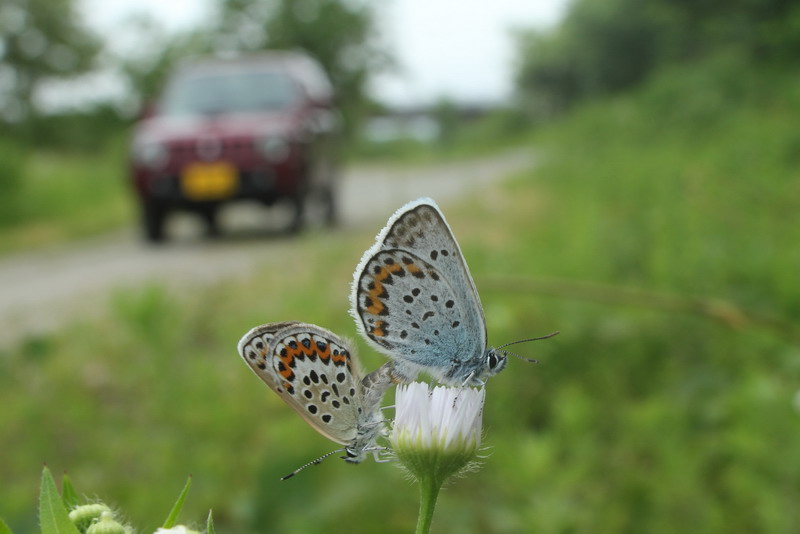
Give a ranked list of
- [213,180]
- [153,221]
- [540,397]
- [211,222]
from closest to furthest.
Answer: [540,397], [213,180], [153,221], [211,222]

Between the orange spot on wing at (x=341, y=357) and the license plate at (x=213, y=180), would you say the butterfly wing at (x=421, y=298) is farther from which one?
the license plate at (x=213, y=180)

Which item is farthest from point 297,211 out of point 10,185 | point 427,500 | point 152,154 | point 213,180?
point 427,500

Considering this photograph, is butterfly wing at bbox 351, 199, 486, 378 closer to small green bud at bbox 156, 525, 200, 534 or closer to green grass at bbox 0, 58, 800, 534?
green grass at bbox 0, 58, 800, 534

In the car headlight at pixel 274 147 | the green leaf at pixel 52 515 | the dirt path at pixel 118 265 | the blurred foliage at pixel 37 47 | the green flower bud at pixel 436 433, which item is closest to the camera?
the green leaf at pixel 52 515

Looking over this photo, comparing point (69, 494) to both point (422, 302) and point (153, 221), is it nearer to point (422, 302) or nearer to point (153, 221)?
point (422, 302)

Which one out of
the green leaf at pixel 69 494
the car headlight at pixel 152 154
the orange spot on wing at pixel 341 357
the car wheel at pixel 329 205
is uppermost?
the orange spot on wing at pixel 341 357

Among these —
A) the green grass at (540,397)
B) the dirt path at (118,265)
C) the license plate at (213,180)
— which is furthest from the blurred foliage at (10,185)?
the green grass at (540,397)

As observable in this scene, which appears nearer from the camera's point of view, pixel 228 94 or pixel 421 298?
pixel 421 298
